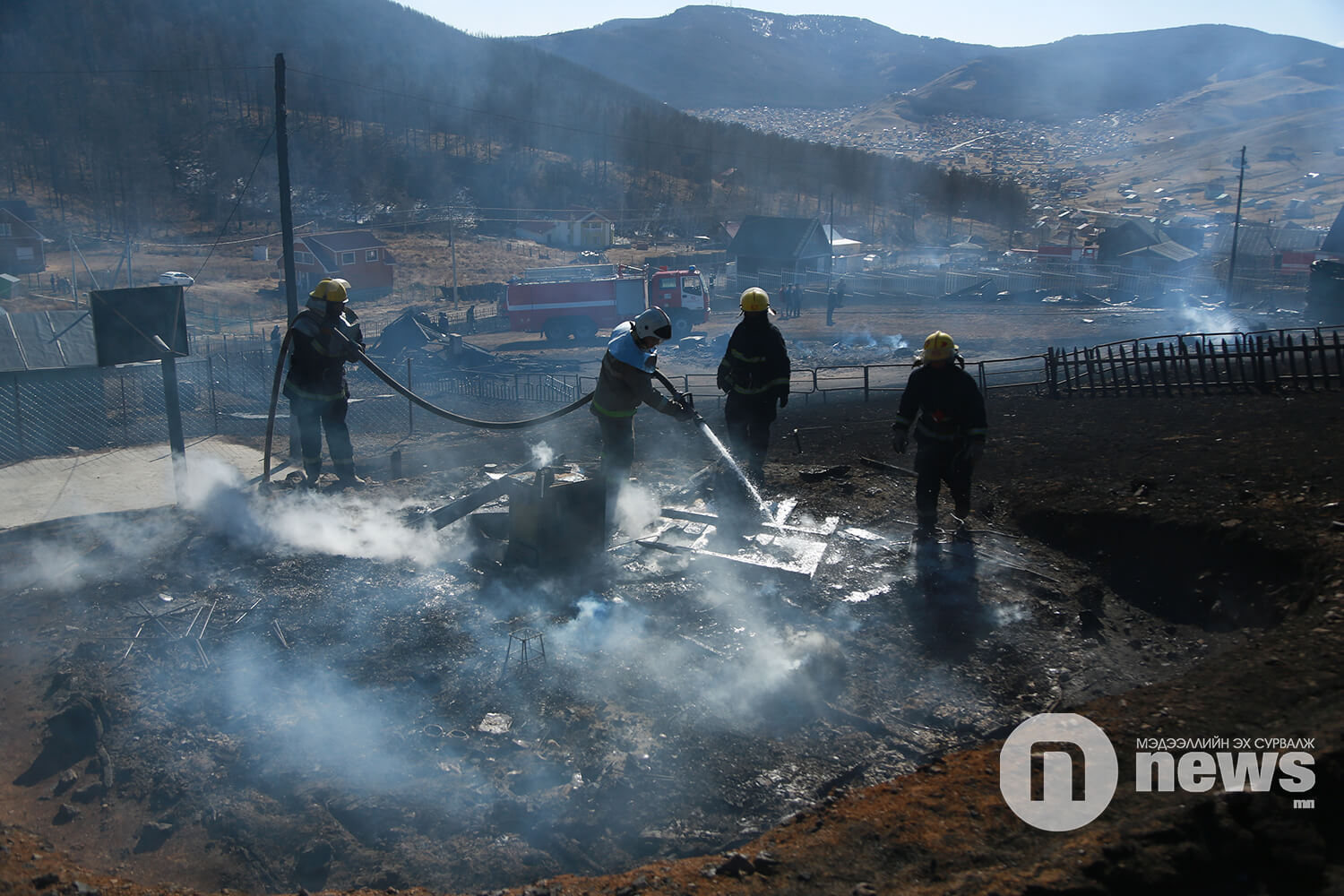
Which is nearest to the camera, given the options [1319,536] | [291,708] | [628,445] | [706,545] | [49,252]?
[291,708]

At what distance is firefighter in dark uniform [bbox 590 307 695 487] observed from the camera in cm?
767

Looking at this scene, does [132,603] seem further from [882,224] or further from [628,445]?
[882,224]

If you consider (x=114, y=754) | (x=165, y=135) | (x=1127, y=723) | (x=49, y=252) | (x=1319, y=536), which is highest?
(x=165, y=135)

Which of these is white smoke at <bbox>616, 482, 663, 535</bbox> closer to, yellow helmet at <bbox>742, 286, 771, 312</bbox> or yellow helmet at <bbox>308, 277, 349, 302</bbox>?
yellow helmet at <bbox>742, 286, 771, 312</bbox>

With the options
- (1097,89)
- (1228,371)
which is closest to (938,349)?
(1228,371)

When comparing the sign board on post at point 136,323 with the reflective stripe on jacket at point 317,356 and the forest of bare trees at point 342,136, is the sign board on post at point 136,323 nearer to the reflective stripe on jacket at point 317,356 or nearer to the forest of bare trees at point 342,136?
the reflective stripe on jacket at point 317,356

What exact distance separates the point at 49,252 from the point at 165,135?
A: 1170 inches

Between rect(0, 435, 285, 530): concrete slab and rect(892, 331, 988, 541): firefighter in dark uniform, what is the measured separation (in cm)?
722

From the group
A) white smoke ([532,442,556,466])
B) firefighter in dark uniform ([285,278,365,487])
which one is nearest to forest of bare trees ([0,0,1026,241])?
firefighter in dark uniform ([285,278,365,487])

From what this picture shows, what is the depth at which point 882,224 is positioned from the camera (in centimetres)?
8306

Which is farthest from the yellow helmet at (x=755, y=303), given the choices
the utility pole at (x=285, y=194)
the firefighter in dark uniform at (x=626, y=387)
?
the utility pole at (x=285, y=194)

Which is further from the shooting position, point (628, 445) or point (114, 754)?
point (628, 445)

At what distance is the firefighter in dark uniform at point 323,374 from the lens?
28.2 feet

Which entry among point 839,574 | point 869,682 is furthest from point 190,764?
point 839,574
